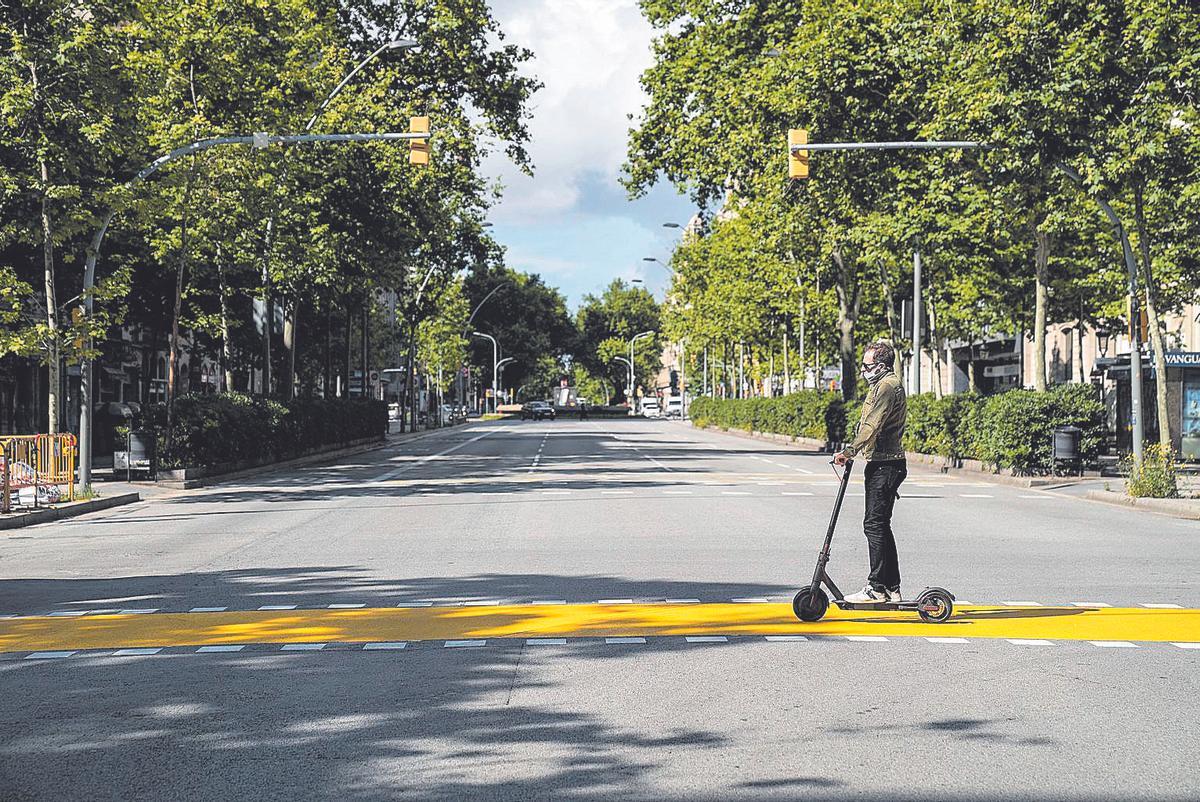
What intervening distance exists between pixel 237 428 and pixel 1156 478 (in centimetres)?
1831

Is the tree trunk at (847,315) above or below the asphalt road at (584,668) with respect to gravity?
above

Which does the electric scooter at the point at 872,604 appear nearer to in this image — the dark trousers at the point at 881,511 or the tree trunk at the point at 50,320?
the dark trousers at the point at 881,511

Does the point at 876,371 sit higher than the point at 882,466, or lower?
higher

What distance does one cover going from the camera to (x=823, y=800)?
4945 mm

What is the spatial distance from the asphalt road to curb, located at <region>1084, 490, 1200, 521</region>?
170 inches

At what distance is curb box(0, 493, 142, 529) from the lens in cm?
1775

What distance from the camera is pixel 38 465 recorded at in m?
19.7

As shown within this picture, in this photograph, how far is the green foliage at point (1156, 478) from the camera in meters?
21.1

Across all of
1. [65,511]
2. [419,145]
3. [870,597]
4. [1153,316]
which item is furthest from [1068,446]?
[870,597]

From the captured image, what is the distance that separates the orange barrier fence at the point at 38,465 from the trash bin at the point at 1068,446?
18.1 metres

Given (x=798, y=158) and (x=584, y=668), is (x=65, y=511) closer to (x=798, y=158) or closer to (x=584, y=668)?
(x=798, y=158)

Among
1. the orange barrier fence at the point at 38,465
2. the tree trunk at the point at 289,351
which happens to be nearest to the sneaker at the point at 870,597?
the orange barrier fence at the point at 38,465

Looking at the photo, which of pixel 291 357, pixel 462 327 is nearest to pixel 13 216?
pixel 291 357

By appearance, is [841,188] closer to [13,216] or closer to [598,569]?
[13,216]
